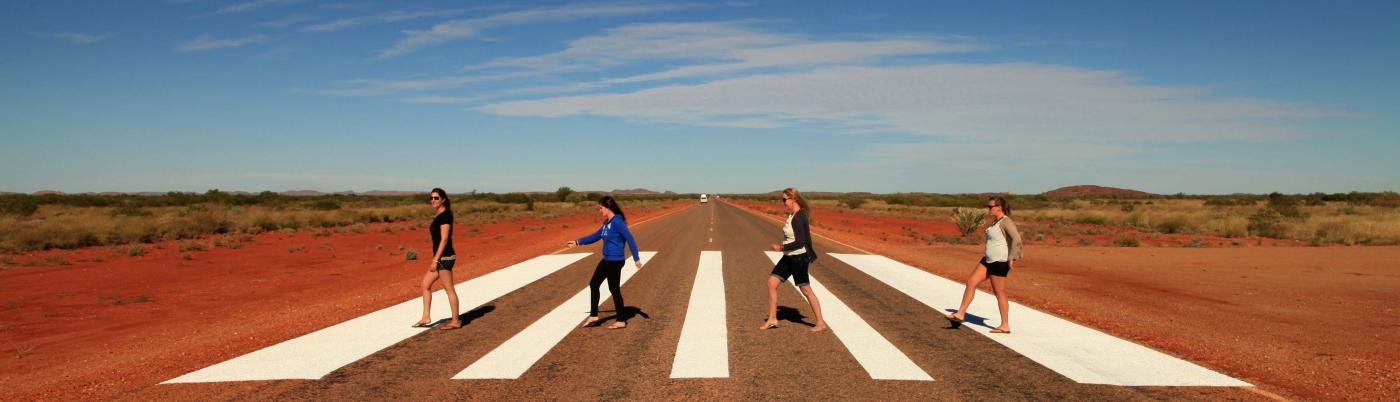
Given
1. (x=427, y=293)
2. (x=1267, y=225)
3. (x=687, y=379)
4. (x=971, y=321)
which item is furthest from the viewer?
(x=1267, y=225)

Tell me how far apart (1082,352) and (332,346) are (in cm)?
707

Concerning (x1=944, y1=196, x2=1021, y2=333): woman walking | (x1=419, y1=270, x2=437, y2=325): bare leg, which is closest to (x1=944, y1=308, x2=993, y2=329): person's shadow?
(x1=944, y1=196, x2=1021, y2=333): woman walking

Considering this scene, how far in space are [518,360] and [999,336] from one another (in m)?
4.77

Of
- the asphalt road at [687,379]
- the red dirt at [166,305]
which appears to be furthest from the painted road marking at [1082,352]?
the red dirt at [166,305]

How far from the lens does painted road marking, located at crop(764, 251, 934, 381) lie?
544 cm

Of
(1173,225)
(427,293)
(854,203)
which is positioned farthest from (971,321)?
(854,203)

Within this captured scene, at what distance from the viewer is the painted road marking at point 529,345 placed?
18.0 ft

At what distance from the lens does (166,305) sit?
1121 centimetres

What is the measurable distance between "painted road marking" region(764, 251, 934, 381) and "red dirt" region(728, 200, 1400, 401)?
257 centimetres

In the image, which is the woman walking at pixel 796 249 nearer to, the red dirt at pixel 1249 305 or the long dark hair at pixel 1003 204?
the long dark hair at pixel 1003 204

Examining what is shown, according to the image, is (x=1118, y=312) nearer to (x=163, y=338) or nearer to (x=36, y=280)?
(x=163, y=338)

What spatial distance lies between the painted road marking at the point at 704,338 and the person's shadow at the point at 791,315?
705 mm

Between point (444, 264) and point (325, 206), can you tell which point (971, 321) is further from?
point (325, 206)

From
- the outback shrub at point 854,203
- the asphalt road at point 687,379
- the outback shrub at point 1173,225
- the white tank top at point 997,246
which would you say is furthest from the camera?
the outback shrub at point 854,203
